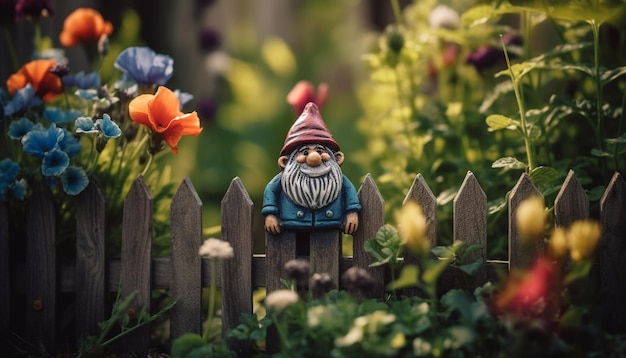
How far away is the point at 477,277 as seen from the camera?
6.16ft

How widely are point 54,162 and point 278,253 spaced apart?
681 mm

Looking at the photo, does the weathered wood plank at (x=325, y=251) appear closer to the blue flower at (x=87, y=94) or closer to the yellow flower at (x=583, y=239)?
the yellow flower at (x=583, y=239)

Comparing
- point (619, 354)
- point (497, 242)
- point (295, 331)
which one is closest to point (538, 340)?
point (619, 354)

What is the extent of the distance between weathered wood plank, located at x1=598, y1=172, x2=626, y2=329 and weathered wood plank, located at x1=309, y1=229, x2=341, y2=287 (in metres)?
0.72

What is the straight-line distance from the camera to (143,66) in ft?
6.91

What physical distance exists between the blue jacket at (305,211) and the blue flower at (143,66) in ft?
1.83

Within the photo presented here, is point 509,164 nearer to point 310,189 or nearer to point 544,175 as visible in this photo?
point 544,175

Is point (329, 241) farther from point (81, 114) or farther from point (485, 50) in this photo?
point (485, 50)

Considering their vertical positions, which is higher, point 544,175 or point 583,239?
point 544,175

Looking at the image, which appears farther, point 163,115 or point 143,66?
point 143,66

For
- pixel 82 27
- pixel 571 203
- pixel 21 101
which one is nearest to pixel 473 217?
pixel 571 203

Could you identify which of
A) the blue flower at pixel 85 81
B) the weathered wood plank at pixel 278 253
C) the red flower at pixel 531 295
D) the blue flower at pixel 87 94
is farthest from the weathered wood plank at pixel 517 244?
the blue flower at pixel 85 81

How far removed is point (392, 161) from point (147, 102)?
120 cm

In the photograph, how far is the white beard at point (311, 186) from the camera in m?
1.82
